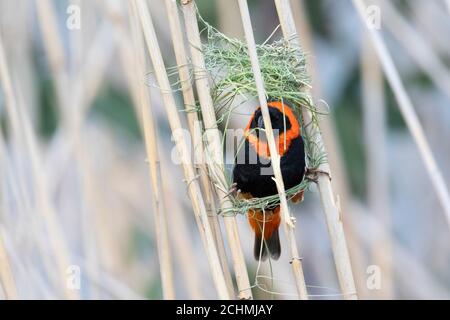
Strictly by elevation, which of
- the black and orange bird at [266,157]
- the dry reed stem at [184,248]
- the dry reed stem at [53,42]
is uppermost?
the dry reed stem at [53,42]

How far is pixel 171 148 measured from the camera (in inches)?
120

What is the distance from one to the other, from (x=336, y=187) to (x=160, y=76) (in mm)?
1221

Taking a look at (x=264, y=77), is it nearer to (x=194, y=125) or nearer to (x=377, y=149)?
(x=194, y=125)

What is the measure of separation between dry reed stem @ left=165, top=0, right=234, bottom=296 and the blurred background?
1.84ft

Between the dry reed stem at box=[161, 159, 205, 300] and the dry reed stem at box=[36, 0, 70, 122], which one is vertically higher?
the dry reed stem at box=[36, 0, 70, 122]

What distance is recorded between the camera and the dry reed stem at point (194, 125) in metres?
1.76

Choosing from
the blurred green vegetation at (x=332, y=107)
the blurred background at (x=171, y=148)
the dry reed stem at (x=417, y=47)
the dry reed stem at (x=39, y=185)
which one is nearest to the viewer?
the dry reed stem at (x=39, y=185)

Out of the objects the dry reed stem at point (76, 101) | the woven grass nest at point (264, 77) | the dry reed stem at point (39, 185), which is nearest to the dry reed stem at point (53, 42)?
the dry reed stem at point (76, 101)

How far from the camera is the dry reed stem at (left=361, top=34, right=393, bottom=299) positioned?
8.72 ft

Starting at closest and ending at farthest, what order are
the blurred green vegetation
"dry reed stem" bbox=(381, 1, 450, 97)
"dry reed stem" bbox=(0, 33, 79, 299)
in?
1. "dry reed stem" bbox=(0, 33, 79, 299)
2. "dry reed stem" bbox=(381, 1, 450, 97)
3. the blurred green vegetation

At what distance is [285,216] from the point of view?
166cm

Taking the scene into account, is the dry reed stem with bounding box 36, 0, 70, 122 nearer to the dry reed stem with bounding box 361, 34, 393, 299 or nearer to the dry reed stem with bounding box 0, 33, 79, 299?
the dry reed stem with bounding box 0, 33, 79, 299

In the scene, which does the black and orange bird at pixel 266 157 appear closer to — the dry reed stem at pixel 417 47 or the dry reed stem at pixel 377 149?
the dry reed stem at pixel 377 149

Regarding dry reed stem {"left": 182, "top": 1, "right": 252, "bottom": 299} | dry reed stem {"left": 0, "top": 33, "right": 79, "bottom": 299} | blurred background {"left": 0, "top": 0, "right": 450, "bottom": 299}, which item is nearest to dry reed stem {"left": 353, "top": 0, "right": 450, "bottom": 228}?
blurred background {"left": 0, "top": 0, "right": 450, "bottom": 299}
